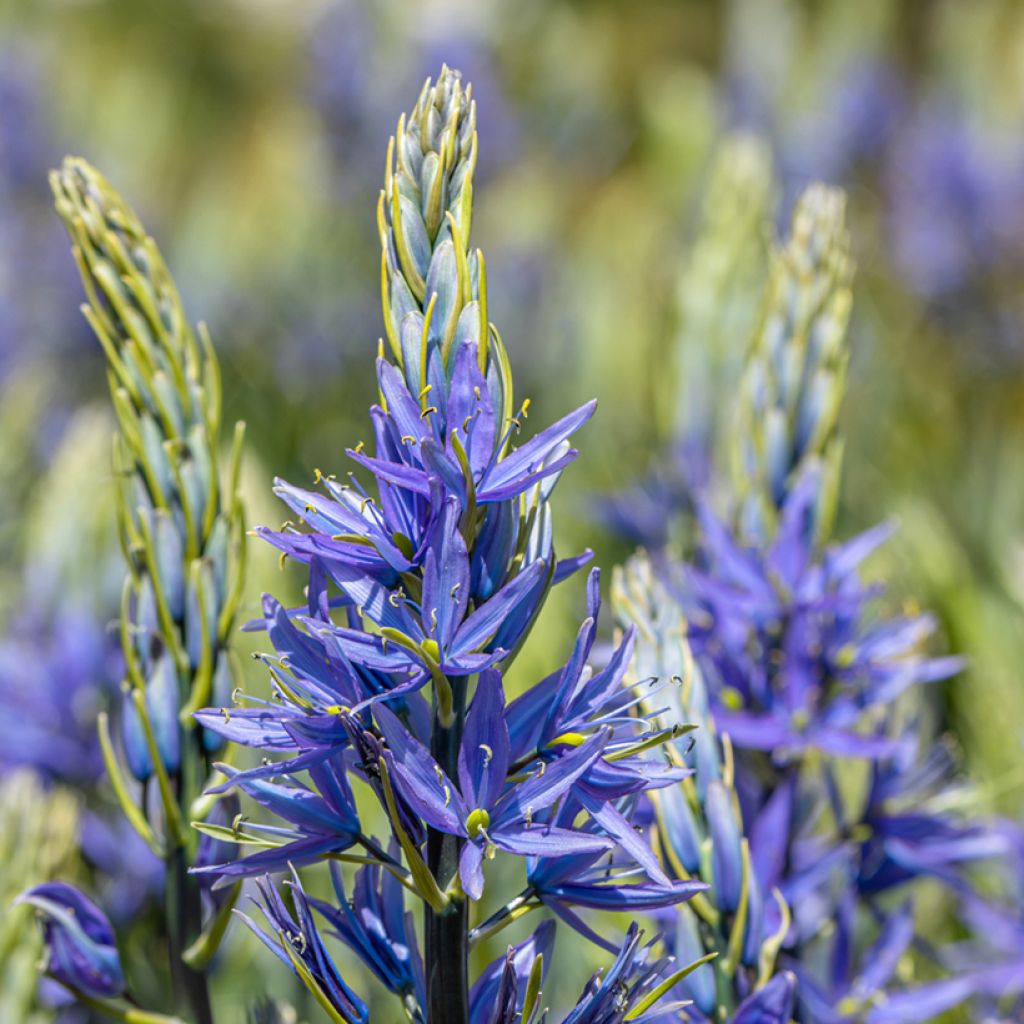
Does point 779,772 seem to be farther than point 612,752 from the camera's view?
Yes

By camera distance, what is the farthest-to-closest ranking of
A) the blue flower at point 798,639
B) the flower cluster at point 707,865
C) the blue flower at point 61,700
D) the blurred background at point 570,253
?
1. the blurred background at point 570,253
2. the blue flower at point 61,700
3. the blue flower at point 798,639
4. the flower cluster at point 707,865

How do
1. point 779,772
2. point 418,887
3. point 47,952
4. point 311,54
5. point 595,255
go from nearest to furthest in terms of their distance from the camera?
point 418,887 < point 47,952 < point 779,772 < point 311,54 < point 595,255

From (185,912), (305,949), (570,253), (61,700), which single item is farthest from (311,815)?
(570,253)

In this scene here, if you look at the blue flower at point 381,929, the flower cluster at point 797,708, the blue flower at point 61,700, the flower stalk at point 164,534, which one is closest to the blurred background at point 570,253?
the blue flower at point 61,700

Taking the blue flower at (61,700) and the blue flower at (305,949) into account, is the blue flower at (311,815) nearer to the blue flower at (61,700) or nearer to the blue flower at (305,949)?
the blue flower at (305,949)

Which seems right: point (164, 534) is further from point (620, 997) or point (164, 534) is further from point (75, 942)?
point (620, 997)

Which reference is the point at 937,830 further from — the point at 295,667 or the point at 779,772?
the point at 295,667

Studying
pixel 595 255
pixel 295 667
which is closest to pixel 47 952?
pixel 295 667
